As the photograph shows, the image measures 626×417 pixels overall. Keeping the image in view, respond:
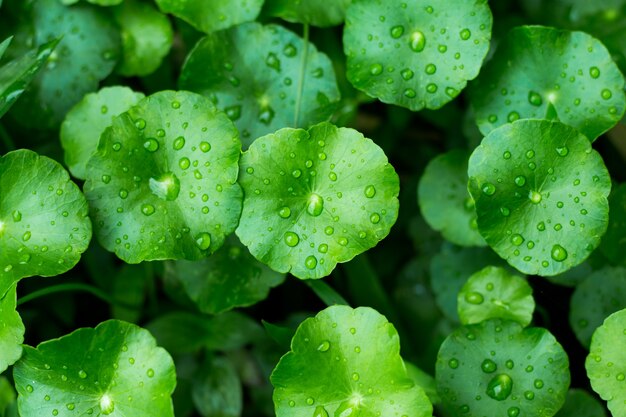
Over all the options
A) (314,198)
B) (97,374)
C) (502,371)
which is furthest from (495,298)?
(97,374)

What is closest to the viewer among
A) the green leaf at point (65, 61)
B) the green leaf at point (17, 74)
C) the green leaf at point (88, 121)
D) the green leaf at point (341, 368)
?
the green leaf at point (341, 368)

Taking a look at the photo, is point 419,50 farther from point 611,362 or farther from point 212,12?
point 611,362

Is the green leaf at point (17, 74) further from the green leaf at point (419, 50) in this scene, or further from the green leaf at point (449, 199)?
the green leaf at point (449, 199)

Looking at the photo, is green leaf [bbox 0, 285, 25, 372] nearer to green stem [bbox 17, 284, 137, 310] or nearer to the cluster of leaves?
the cluster of leaves

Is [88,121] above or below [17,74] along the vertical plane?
below

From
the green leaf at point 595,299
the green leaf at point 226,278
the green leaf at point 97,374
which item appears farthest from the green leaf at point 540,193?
the green leaf at point 97,374

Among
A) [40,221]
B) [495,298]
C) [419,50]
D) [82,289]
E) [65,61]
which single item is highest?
[419,50]

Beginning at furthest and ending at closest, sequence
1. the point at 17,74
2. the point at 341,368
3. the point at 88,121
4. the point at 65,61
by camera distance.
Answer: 1. the point at 65,61
2. the point at 88,121
3. the point at 17,74
4. the point at 341,368
